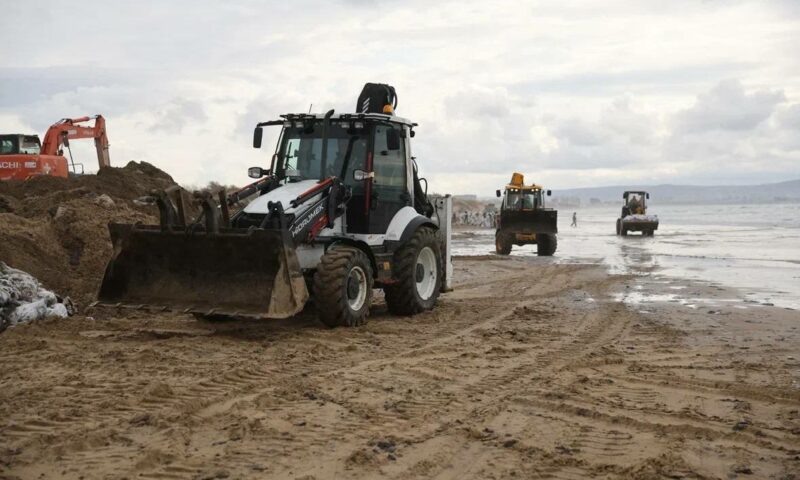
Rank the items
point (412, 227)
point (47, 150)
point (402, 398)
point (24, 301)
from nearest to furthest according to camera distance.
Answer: point (402, 398) → point (24, 301) → point (412, 227) → point (47, 150)

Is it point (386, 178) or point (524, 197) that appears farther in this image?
point (524, 197)

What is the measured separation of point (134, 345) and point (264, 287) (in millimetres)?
1462

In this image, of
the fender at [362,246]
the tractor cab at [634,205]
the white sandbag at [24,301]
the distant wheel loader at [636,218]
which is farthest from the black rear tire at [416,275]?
the tractor cab at [634,205]

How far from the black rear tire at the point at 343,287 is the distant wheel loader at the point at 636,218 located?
104ft

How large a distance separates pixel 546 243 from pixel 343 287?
18.2 meters

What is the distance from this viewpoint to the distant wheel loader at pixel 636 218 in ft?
131

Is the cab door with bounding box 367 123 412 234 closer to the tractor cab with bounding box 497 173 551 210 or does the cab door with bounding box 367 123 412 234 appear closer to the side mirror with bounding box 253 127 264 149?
the side mirror with bounding box 253 127 264 149

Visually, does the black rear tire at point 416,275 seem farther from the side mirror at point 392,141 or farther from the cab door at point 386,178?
the side mirror at point 392,141

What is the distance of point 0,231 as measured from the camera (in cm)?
1252

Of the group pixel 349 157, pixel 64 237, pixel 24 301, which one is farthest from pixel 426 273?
pixel 64 237

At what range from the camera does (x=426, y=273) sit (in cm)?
1170

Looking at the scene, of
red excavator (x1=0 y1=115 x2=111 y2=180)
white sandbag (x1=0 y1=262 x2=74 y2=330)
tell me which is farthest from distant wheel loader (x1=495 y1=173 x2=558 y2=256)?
white sandbag (x1=0 y1=262 x2=74 y2=330)

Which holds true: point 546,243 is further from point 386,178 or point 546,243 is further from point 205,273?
point 205,273

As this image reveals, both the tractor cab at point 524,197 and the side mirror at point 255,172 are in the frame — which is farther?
the tractor cab at point 524,197
